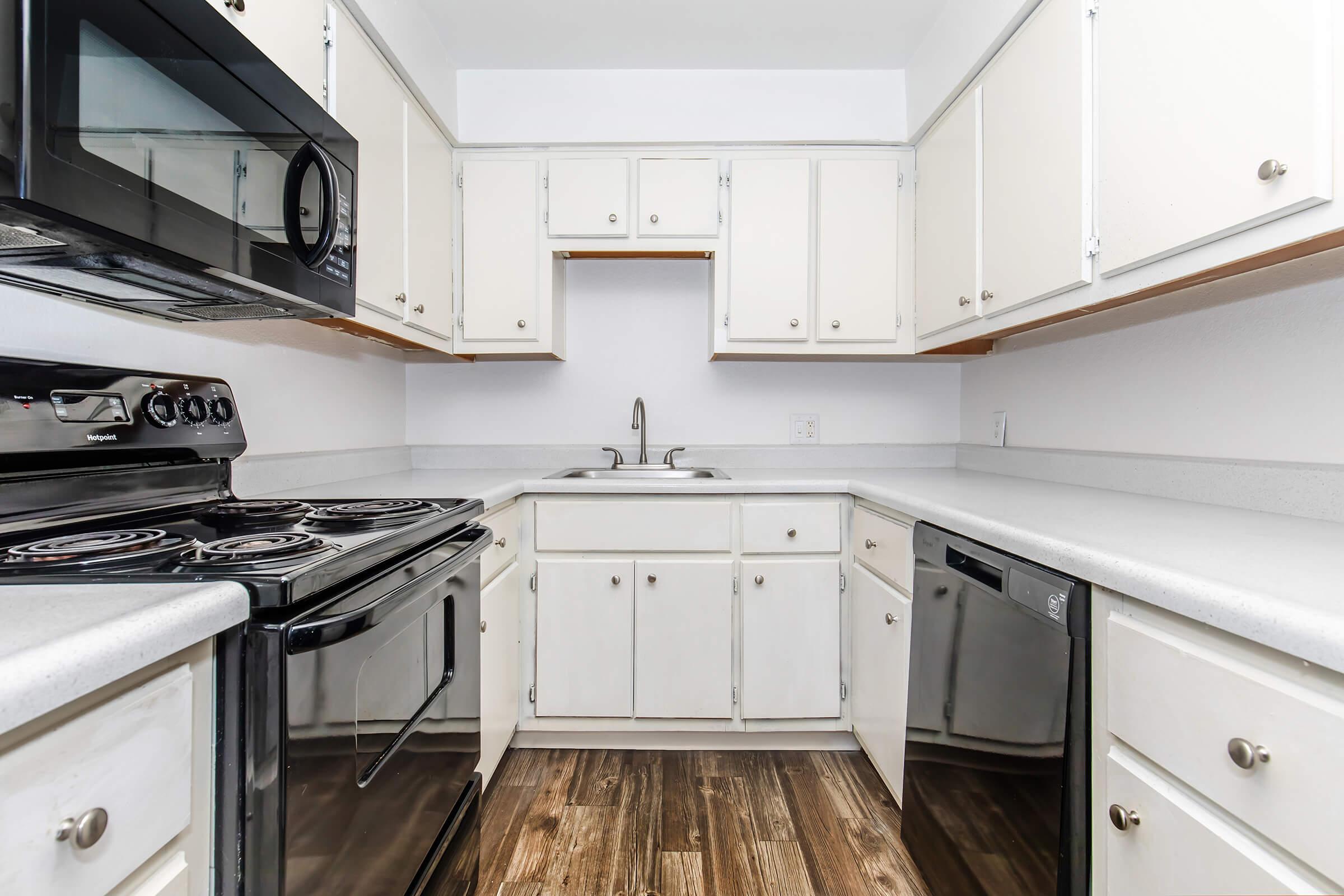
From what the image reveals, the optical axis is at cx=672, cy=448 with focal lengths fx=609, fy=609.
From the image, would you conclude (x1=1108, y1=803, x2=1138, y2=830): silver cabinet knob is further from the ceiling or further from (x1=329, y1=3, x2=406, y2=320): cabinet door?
the ceiling

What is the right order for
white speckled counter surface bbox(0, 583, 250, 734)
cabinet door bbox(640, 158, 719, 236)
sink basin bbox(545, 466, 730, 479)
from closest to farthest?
white speckled counter surface bbox(0, 583, 250, 734) < cabinet door bbox(640, 158, 719, 236) < sink basin bbox(545, 466, 730, 479)

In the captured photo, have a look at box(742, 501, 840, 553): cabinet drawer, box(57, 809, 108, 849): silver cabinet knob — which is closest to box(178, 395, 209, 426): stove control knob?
box(57, 809, 108, 849): silver cabinet knob

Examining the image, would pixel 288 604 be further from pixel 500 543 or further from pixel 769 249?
pixel 769 249

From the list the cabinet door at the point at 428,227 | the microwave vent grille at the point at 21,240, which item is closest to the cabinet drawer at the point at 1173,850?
the microwave vent grille at the point at 21,240

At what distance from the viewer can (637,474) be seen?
2.38 m

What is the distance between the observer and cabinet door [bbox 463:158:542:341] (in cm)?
223

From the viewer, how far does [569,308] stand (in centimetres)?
252

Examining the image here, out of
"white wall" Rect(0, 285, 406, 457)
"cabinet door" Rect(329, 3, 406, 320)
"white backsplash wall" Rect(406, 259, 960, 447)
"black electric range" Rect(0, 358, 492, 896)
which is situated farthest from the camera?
"white backsplash wall" Rect(406, 259, 960, 447)

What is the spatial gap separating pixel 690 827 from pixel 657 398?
153cm

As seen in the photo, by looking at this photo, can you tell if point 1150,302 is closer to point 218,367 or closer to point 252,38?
point 252,38

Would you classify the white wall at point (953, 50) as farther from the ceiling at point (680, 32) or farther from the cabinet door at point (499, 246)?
the cabinet door at point (499, 246)

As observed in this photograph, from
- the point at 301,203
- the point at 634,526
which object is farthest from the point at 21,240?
the point at 634,526

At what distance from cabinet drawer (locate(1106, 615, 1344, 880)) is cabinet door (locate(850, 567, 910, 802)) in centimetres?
76

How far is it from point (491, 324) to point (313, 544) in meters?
1.51
